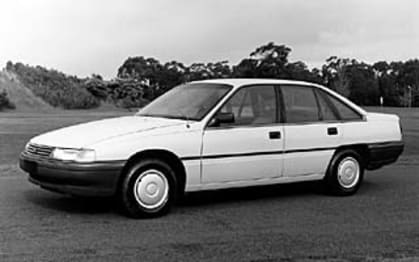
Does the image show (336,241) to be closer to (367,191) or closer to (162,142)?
(162,142)

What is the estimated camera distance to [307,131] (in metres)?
8.52

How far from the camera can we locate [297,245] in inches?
240

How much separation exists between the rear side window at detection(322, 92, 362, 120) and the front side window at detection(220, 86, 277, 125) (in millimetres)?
992

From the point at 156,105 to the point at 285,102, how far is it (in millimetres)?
1661

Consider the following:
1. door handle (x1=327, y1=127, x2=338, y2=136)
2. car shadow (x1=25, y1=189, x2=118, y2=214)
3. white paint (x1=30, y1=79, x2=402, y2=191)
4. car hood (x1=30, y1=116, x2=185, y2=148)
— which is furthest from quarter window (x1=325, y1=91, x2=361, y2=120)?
car shadow (x1=25, y1=189, x2=118, y2=214)

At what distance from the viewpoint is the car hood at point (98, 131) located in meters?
7.12

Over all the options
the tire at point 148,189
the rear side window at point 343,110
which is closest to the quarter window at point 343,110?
the rear side window at point 343,110

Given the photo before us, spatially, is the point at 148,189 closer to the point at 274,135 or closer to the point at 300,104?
the point at 274,135

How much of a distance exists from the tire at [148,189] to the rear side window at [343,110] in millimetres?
2759

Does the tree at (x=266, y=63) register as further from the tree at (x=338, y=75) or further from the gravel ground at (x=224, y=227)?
the gravel ground at (x=224, y=227)

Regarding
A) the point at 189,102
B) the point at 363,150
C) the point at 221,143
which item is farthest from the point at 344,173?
the point at 189,102

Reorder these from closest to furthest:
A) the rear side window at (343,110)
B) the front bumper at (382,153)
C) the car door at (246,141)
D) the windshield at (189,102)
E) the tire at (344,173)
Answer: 1. the car door at (246,141)
2. the windshield at (189,102)
3. the tire at (344,173)
4. the rear side window at (343,110)
5. the front bumper at (382,153)

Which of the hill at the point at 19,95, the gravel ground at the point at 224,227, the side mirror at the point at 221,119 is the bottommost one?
the gravel ground at the point at 224,227

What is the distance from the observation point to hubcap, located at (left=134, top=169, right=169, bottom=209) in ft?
23.7
